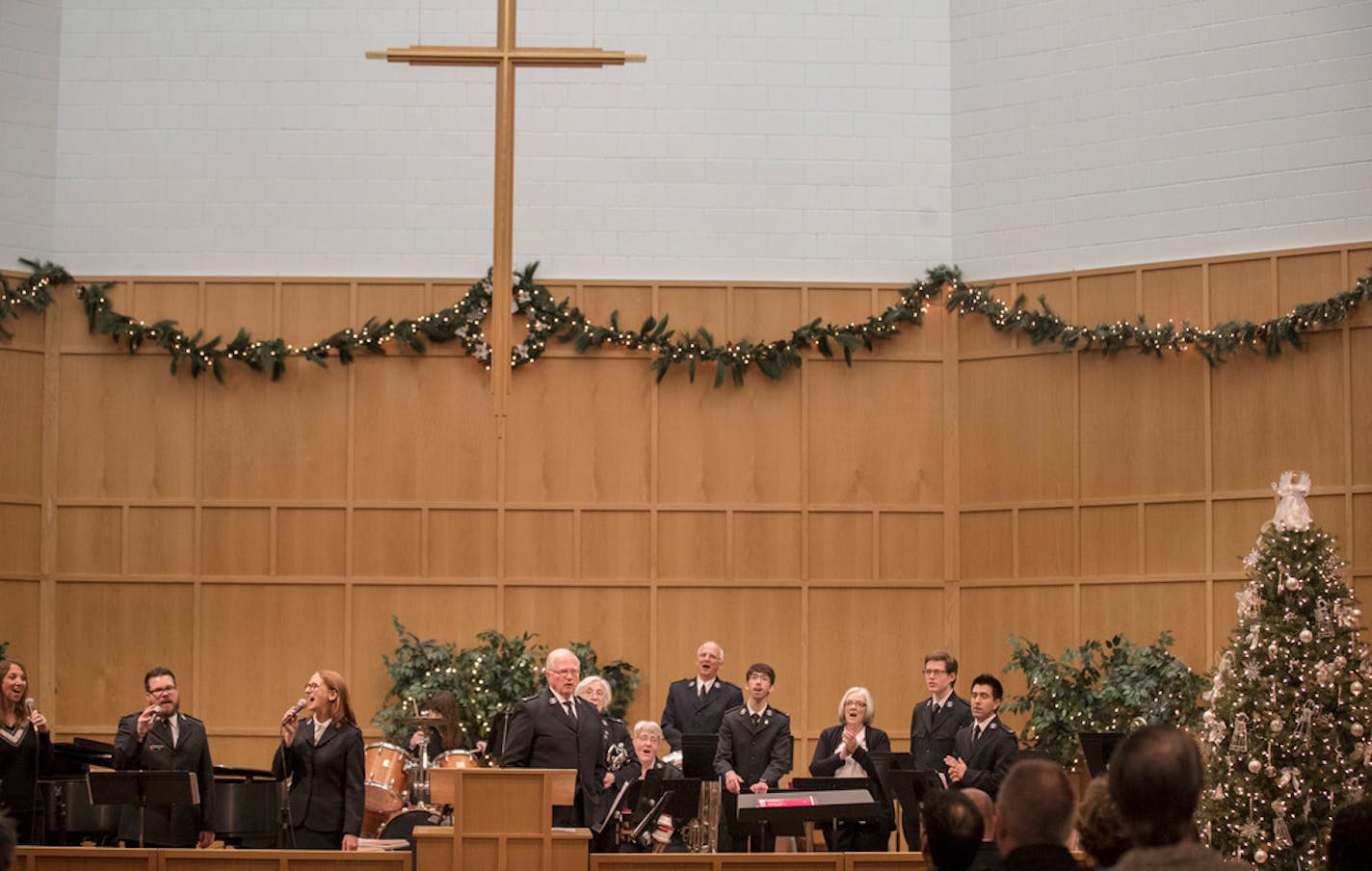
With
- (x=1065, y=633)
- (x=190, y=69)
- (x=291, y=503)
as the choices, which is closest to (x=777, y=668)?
(x=1065, y=633)

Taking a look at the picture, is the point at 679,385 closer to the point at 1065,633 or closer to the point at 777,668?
the point at 777,668

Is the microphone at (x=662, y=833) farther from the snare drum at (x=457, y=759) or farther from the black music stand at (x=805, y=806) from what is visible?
the snare drum at (x=457, y=759)

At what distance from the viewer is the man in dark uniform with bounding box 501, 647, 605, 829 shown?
921 centimetres

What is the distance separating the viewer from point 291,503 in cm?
1363

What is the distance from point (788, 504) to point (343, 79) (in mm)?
4851

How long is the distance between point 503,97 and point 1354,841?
784cm

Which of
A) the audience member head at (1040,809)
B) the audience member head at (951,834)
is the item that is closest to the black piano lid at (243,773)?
the audience member head at (951,834)

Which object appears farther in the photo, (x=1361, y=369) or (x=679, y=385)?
(x=679, y=385)

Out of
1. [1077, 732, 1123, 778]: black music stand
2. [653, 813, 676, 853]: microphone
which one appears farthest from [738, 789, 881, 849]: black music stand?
[1077, 732, 1123, 778]: black music stand

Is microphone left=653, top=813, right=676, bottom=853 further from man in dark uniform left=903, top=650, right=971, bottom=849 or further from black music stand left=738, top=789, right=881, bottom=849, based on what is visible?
man in dark uniform left=903, top=650, right=971, bottom=849

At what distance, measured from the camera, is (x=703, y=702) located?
1232 cm

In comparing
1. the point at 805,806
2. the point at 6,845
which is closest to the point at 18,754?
the point at 805,806

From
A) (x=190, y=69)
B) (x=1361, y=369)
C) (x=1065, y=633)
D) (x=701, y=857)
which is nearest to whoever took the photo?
(x=701, y=857)

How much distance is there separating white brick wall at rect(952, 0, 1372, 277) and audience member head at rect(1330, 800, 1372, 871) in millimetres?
9866
